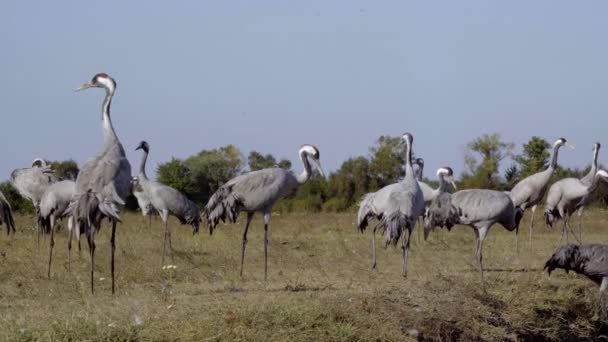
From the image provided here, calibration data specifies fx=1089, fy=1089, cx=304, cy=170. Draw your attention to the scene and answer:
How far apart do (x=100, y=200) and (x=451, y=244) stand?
8551 mm

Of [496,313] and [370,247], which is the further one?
[370,247]

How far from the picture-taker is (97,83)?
467 inches

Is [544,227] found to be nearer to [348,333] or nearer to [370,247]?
[370,247]

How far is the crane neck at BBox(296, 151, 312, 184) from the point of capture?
44.2 ft

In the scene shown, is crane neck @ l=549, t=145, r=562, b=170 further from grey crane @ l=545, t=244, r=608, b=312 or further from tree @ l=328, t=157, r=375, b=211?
tree @ l=328, t=157, r=375, b=211

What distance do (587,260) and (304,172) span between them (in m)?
3.88

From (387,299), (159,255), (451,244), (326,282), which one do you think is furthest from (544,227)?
(387,299)

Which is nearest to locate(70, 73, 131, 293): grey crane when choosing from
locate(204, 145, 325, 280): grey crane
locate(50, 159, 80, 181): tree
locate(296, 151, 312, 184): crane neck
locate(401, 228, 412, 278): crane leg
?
locate(204, 145, 325, 280): grey crane

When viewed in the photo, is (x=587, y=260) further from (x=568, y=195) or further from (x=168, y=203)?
(x=568, y=195)

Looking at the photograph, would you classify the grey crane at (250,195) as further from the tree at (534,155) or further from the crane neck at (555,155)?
the tree at (534,155)

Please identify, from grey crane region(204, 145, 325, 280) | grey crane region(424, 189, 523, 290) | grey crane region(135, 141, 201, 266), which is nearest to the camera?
grey crane region(204, 145, 325, 280)

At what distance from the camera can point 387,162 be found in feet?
102

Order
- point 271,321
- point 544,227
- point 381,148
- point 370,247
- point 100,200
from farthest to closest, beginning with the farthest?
point 381,148 < point 544,227 < point 370,247 < point 100,200 < point 271,321

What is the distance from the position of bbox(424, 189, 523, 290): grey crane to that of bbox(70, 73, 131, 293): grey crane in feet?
15.2
